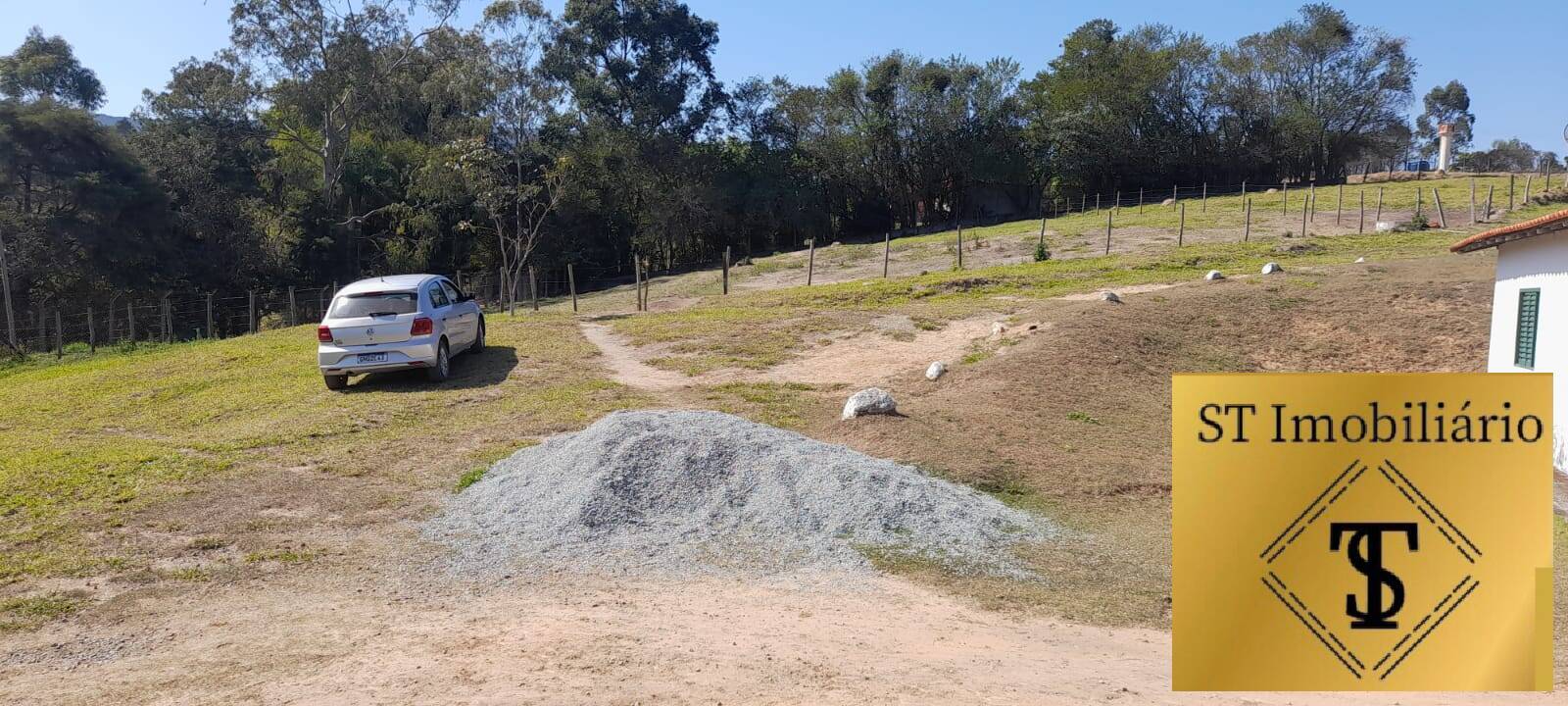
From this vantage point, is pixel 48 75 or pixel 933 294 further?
pixel 48 75

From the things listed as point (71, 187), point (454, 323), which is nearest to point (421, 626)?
point (454, 323)

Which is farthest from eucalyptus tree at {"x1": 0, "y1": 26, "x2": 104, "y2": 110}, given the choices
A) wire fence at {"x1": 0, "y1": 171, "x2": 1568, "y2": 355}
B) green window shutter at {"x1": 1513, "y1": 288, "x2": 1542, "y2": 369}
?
green window shutter at {"x1": 1513, "y1": 288, "x2": 1542, "y2": 369}

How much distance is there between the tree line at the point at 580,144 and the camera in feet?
108

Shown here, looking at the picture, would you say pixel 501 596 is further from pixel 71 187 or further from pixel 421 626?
pixel 71 187

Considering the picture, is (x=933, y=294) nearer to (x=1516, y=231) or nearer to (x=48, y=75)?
(x=1516, y=231)

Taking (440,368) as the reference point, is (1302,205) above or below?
above

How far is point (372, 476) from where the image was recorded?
10.7m

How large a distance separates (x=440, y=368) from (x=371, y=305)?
1432mm

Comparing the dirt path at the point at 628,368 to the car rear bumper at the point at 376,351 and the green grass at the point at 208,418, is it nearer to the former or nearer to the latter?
the green grass at the point at 208,418

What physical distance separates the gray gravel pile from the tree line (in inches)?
1000

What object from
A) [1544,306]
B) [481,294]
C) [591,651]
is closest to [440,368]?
[591,651]

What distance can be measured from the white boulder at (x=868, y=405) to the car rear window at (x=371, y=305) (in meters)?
7.32

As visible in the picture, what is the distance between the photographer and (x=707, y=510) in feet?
30.7

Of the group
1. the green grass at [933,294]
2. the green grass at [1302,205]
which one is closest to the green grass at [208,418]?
the green grass at [933,294]
